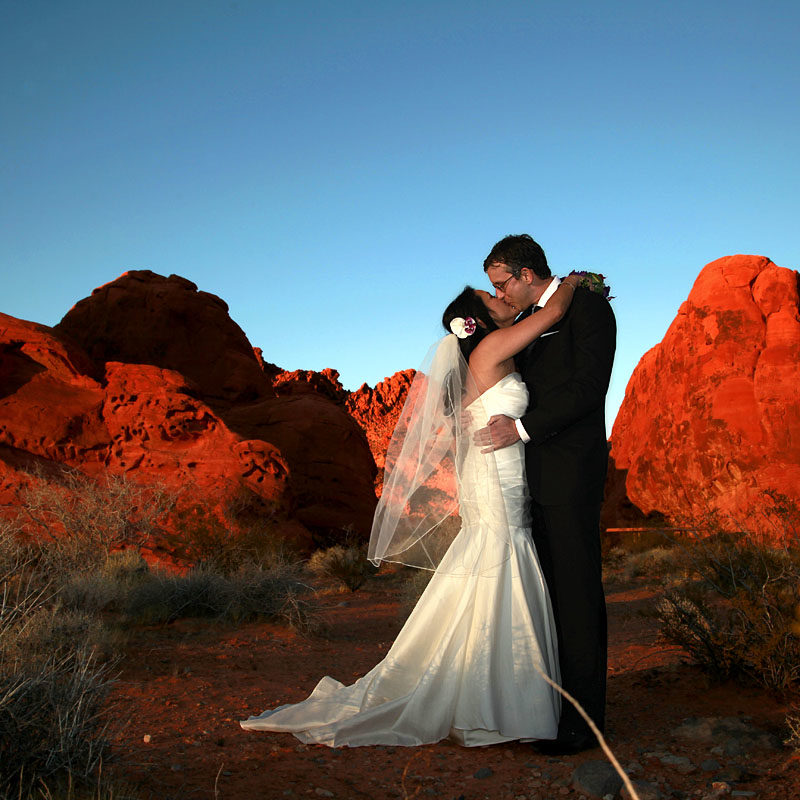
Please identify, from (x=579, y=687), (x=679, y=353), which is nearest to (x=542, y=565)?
(x=579, y=687)

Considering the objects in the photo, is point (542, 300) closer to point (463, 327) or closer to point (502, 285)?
point (502, 285)

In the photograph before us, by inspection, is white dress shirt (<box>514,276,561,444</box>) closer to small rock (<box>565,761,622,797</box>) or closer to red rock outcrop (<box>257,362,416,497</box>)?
small rock (<box>565,761,622,797</box>)

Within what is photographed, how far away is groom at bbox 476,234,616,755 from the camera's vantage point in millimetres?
3641

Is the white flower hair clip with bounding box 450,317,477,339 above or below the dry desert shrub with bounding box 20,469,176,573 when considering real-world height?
above

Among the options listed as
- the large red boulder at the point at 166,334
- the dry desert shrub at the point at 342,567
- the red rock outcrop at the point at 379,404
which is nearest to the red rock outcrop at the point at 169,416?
the large red boulder at the point at 166,334

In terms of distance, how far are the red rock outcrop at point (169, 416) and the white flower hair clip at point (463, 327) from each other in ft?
36.5

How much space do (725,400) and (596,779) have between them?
1757 centimetres

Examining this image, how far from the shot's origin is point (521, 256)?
3.78 meters

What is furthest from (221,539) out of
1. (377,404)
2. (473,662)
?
(377,404)

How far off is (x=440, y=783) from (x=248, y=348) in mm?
19374

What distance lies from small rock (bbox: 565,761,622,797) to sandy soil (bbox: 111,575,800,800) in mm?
66

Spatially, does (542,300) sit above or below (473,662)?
above

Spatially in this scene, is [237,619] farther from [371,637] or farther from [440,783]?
[440,783]

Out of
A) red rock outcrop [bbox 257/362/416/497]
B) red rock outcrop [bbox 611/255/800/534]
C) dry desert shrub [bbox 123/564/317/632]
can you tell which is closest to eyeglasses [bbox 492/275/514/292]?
dry desert shrub [bbox 123/564/317/632]
